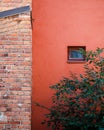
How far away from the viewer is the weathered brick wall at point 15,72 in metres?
6.29

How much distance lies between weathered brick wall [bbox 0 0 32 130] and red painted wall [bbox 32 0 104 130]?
4.65 feet

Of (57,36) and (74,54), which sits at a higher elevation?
(57,36)

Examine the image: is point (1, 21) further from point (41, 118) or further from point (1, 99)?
point (41, 118)

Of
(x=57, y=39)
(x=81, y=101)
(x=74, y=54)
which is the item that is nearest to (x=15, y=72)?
(x=81, y=101)

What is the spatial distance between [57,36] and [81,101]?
5.82 ft

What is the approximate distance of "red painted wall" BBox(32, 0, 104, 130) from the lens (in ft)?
25.4

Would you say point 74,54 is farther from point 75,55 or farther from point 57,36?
point 57,36

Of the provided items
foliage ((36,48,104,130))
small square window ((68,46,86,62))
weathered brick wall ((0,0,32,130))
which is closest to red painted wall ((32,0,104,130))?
small square window ((68,46,86,62))

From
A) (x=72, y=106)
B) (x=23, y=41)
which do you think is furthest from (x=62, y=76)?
(x=23, y=41)

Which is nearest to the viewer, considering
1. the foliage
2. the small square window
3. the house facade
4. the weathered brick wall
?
the weathered brick wall

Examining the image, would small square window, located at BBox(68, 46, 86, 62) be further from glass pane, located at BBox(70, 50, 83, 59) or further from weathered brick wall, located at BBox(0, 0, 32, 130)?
weathered brick wall, located at BBox(0, 0, 32, 130)

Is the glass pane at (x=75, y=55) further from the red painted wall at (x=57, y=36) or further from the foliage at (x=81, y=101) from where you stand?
the foliage at (x=81, y=101)

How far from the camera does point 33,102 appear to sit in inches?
302

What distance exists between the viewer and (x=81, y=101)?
679 centimetres
